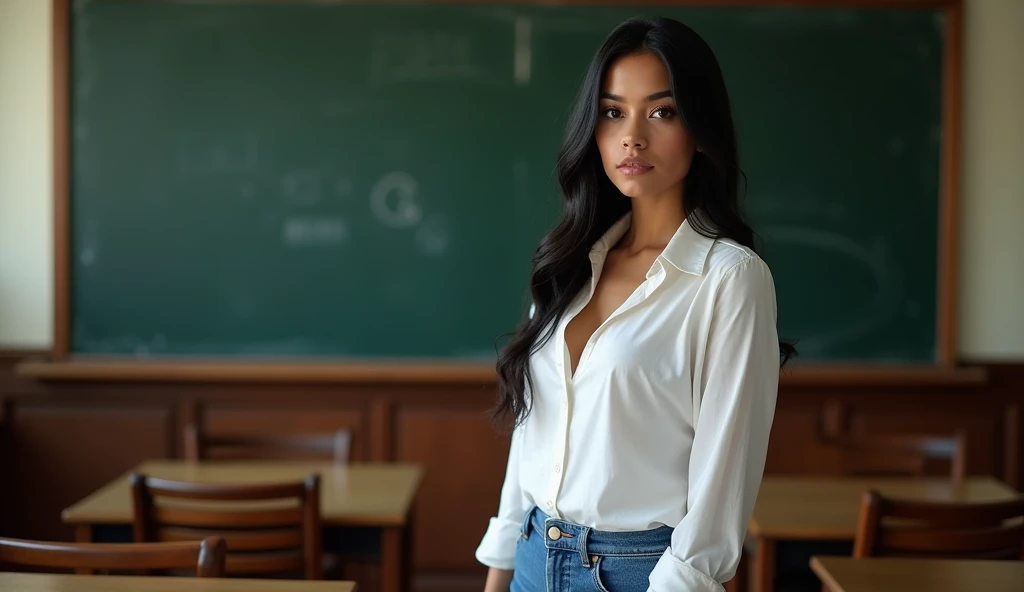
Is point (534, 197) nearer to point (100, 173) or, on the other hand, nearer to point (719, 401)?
point (100, 173)

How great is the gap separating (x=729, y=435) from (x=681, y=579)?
20 cm

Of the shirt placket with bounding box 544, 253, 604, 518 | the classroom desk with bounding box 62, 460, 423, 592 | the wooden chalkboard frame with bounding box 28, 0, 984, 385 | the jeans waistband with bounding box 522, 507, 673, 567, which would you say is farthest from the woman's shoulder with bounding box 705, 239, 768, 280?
the wooden chalkboard frame with bounding box 28, 0, 984, 385

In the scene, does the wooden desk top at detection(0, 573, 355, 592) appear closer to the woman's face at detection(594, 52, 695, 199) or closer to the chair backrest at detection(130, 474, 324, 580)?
the chair backrest at detection(130, 474, 324, 580)

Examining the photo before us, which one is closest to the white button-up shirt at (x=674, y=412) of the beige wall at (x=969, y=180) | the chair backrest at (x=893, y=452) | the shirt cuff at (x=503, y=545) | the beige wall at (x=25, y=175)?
the shirt cuff at (x=503, y=545)

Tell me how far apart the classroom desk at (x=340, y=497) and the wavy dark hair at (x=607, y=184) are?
2.90 ft

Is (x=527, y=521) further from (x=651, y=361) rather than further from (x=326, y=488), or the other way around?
(x=326, y=488)

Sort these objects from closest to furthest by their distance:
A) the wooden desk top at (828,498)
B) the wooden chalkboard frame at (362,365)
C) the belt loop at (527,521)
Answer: the belt loop at (527,521), the wooden desk top at (828,498), the wooden chalkboard frame at (362,365)

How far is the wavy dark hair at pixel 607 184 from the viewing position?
1.41 meters

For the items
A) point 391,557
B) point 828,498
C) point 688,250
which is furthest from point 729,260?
point 828,498

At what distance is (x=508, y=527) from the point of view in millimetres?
1625

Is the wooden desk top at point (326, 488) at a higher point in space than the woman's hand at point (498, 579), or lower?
lower

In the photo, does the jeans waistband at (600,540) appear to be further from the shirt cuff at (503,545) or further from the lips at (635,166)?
the lips at (635,166)

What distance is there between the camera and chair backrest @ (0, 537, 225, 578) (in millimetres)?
1572

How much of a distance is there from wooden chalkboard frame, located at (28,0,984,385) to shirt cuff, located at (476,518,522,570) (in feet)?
6.81
